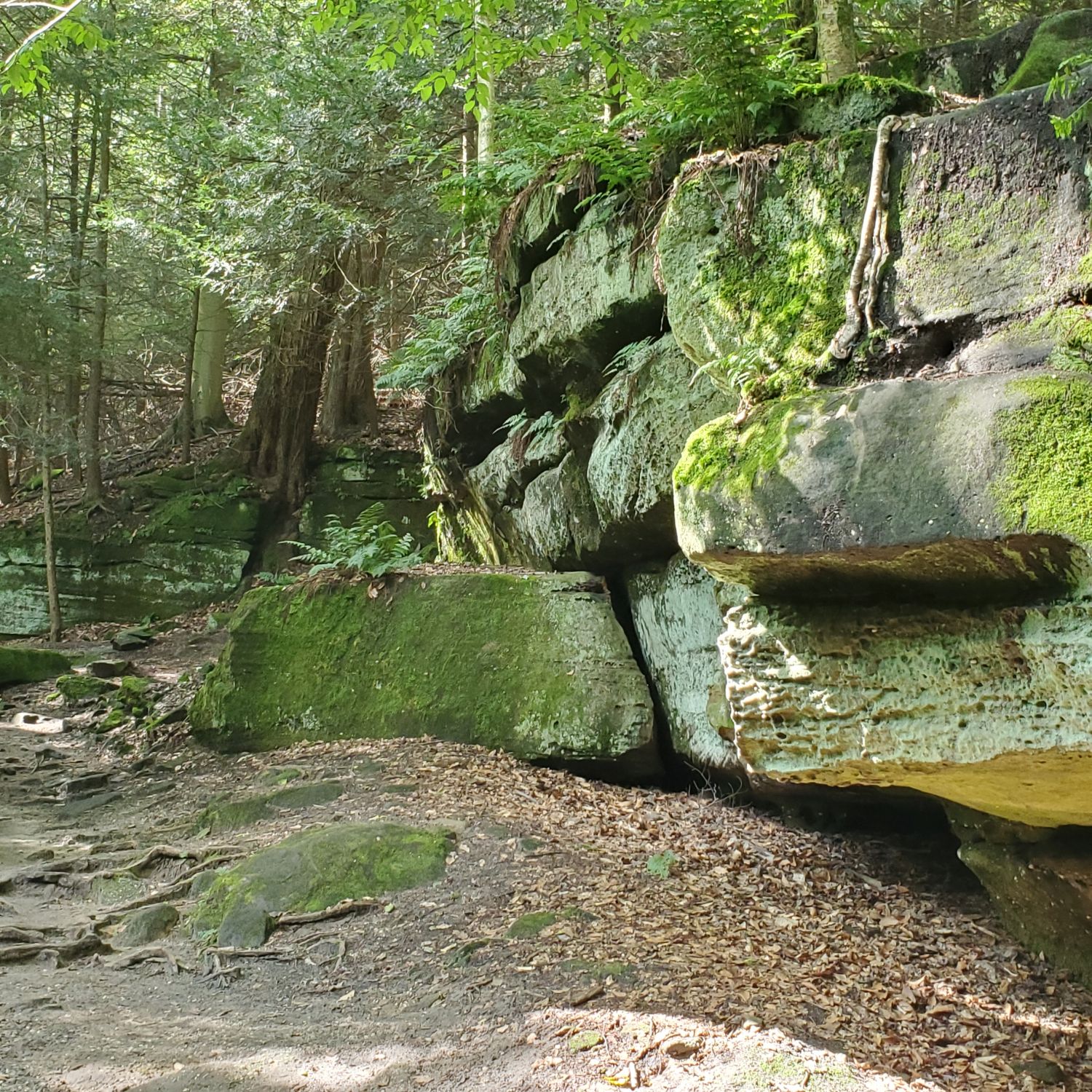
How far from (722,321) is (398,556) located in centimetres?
523

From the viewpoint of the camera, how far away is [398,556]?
31.4 ft

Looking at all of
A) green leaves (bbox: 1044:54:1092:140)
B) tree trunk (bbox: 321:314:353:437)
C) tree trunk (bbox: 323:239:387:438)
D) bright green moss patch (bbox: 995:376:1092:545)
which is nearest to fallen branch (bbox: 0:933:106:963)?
bright green moss patch (bbox: 995:376:1092:545)

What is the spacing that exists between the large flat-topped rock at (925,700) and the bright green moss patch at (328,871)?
2.51 meters

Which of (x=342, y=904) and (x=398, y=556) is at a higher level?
(x=398, y=556)

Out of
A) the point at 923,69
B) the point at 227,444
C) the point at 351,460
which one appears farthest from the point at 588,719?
the point at 227,444

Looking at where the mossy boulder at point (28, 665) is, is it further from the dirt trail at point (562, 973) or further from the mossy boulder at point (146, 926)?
the mossy boulder at point (146, 926)

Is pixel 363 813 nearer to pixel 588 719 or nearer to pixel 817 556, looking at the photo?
pixel 588 719

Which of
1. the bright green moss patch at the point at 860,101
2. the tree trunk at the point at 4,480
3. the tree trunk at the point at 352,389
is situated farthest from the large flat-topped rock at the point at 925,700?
the tree trunk at the point at 4,480

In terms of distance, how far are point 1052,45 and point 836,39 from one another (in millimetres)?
1428

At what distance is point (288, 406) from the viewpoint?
54.6 feet

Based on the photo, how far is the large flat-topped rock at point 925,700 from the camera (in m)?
3.52

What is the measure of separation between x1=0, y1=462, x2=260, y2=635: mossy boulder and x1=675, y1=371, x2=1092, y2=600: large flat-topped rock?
13.7 meters

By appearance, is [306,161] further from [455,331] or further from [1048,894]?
[1048,894]

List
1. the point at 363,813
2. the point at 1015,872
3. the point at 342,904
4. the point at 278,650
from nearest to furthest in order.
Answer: the point at 1015,872 < the point at 342,904 < the point at 363,813 < the point at 278,650
